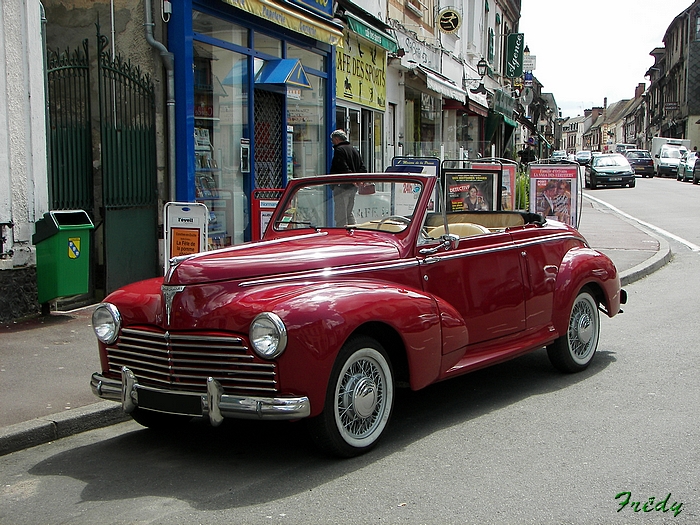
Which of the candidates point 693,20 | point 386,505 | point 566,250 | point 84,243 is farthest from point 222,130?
point 693,20

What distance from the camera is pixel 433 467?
4195 millimetres

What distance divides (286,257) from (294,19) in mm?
8023

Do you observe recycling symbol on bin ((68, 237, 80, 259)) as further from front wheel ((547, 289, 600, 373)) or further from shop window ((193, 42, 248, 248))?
front wheel ((547, 289, 600, 373))

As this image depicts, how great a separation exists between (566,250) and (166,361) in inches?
136

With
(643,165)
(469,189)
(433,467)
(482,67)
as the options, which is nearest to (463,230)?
(433,467)

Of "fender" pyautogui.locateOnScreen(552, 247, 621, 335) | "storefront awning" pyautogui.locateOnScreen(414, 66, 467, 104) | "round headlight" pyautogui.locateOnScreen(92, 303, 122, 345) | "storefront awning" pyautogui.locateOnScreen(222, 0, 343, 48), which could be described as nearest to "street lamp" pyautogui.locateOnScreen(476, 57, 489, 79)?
"storefront awning" pyautogui.locateOnScreen(414, 66, 467, 104)

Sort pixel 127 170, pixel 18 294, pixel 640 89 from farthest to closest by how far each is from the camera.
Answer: pixel 640 89
pixel 127 170
pixel 18 294

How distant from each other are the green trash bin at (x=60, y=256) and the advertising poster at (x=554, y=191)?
784cm

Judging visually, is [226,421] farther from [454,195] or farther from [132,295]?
[454,195]

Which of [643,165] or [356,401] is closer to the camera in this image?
[356,401]

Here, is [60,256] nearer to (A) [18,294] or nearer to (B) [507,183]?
(A) [18,294]

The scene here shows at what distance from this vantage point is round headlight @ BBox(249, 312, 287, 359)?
389cm

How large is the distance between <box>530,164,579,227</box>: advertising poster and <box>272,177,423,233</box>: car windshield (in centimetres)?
816

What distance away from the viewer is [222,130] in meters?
10.8
